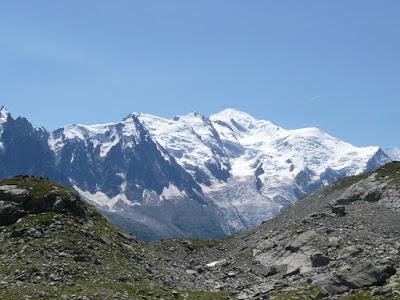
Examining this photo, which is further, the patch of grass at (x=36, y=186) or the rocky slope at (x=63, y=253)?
the patch of grass at (x=36, y=186)

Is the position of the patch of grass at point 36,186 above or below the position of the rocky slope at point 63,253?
above

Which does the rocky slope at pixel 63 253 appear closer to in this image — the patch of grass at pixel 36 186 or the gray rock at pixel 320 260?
the patch of grass at pixel 36 186

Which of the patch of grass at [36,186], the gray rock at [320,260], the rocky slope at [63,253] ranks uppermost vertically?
the patch of grass at [36,186]

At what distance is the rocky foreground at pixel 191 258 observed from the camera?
1956 inches

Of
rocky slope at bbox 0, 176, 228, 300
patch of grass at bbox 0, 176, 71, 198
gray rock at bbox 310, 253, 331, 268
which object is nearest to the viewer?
rocky slope at bbox 0, 176, 228, 300

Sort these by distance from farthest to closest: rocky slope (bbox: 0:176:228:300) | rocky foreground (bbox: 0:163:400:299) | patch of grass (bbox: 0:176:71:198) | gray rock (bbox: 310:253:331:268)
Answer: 1. patch of grass (bbox: 0:176:71:198)
2. gray rock (bbox: 310:253:331:268)
3. rocky slope (bbox: 0:176:228:300)
4. rocky foreground (bbox: 0:163:400:299)

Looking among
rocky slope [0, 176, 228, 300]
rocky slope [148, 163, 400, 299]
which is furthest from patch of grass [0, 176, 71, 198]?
rocky slope [148, 163, 400, 299]

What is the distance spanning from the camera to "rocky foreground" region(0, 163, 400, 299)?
163ft

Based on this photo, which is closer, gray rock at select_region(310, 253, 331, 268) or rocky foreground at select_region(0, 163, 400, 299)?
rocky foreground at select_region(0, 163, 400, 299)

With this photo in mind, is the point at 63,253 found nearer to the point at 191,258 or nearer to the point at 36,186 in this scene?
the point at 36,186

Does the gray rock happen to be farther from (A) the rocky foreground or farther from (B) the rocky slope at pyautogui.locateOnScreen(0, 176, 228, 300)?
(B) the rocky slope at pyautogui.locateOnScreen(0, 176, 228, 300)

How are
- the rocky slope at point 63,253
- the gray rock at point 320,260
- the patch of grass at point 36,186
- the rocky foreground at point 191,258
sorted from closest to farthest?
1. the rocky foreground at point 191,258
2. the rocky slope at point 63,253
3. the gray rock at point 320,260
4. the patch of grass at point 36,186

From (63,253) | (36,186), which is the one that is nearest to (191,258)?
(36,186)

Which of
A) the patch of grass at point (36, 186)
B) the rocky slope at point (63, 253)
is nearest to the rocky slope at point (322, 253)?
the rocky slope at point (63, 253)
